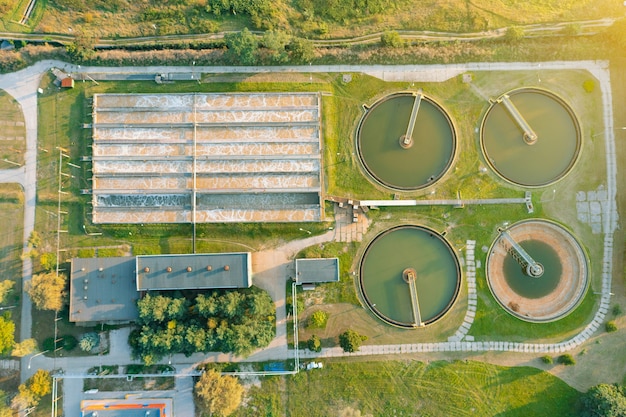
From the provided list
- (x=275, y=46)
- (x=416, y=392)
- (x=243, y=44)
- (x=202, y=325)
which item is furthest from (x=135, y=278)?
(x=416, y=392)

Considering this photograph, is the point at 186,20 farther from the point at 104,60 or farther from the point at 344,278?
the point at 344,278

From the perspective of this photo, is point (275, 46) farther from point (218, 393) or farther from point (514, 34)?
point (218, 393)

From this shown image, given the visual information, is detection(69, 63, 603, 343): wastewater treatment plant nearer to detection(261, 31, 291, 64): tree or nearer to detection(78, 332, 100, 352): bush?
detection(261, 31, 291, 64): tree

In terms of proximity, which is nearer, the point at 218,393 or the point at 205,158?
the point at 218,393

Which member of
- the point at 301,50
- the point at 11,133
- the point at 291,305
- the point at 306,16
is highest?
the point at 306,16

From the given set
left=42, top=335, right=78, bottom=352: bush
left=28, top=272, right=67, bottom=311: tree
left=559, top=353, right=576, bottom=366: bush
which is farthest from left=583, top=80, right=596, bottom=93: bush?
left=42, top=335, right=78, bottom=352: bush

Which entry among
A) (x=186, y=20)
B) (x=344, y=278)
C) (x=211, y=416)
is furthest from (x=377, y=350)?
(x=186, y=20)

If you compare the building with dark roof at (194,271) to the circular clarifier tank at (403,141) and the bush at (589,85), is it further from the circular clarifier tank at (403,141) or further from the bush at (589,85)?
the bush at (589,85)
